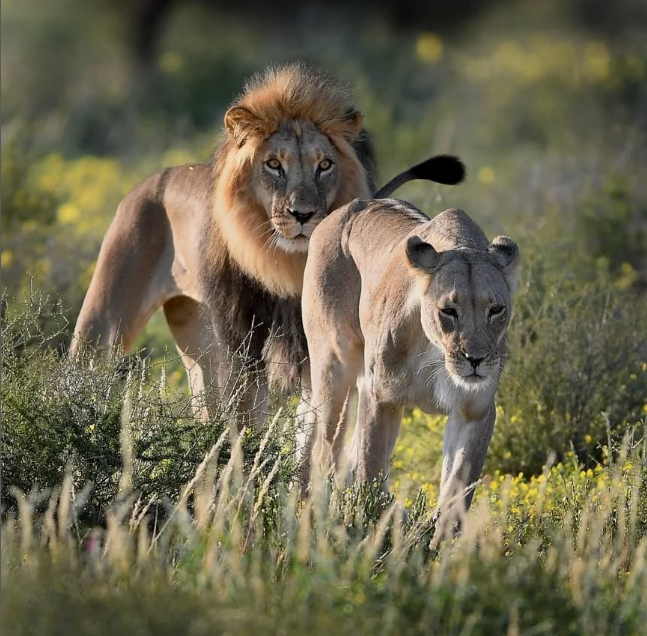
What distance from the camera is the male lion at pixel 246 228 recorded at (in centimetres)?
723

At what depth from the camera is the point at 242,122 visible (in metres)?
7.29

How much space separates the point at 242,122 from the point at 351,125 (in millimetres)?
552

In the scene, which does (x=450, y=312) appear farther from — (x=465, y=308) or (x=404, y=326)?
(x=404, y=326)

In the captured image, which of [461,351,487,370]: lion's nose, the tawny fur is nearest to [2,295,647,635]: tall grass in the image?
[461,351,487,370]: lion's nose

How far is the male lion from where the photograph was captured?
723cm

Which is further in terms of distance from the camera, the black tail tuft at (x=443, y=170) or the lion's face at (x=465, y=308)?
the black tail tuft at (x=443, y=170)

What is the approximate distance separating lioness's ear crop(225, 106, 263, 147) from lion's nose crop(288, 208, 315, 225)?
0.49 m

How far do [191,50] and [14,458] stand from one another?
→ 23882mm

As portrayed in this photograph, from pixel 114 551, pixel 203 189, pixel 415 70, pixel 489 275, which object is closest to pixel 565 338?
pixel 203 189

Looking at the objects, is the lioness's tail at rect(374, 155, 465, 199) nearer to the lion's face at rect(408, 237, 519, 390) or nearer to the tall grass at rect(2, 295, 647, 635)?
the tall grass at rect(2, 295, 647, 635)

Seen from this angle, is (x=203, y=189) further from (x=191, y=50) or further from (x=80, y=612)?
(x=191, y=50)

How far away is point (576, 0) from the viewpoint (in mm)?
31375

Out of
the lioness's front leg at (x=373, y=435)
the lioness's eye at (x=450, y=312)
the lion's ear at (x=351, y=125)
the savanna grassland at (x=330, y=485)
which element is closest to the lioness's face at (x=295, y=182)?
the lion's ear at (x=351, y=125)

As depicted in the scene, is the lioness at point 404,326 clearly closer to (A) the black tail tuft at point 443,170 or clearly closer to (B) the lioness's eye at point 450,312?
(B) the lioness's eye at point 450,312
